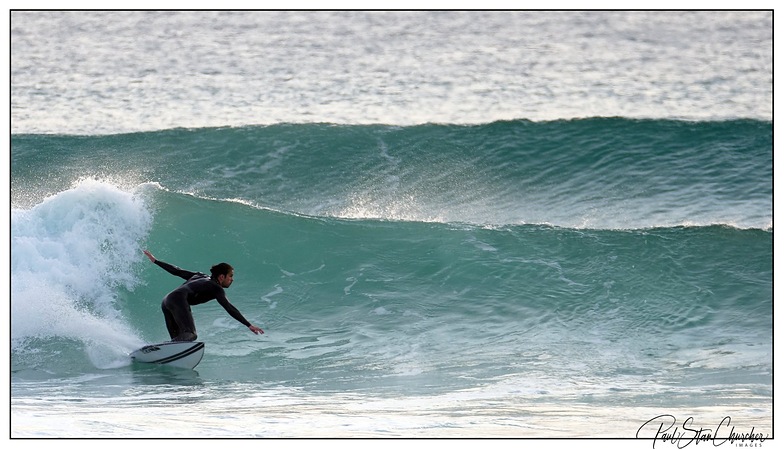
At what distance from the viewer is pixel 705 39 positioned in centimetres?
2670

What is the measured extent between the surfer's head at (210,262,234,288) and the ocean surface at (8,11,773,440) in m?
0.94

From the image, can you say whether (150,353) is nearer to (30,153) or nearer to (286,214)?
(286,214)

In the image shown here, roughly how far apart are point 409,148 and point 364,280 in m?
5.74

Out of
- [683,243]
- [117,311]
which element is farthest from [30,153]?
[683,243]

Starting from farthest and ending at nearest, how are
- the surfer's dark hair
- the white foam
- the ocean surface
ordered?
the white foam
the surfer's dark hair
the ocean surface

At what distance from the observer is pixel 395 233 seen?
13906 mm

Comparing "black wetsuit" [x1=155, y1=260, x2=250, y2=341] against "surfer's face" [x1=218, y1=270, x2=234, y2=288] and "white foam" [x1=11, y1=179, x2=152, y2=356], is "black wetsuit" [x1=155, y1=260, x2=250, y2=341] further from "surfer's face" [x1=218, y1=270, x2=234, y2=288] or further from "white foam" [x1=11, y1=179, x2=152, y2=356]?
"white foam" [x1=11, y1=179, x2=152, y2=356]

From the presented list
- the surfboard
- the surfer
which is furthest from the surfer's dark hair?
the surfboard

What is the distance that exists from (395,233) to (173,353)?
4765 millimetres

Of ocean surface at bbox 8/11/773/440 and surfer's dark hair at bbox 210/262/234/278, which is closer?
ocean surface at bbox 8/11/773/440

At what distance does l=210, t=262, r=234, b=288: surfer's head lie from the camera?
9.68 metres

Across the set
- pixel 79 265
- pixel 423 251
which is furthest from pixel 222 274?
pixel 423 251

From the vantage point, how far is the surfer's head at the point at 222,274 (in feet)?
31.8

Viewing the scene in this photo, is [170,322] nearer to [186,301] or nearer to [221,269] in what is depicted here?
[186,301]
